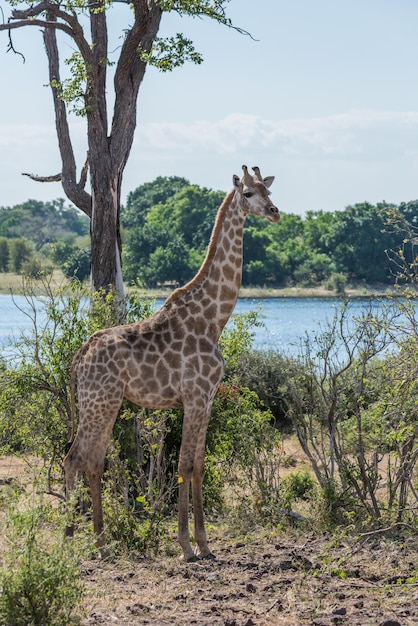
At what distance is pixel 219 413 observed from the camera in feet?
35.1

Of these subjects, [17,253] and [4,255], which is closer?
[17,253]

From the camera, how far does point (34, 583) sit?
5.73 metres

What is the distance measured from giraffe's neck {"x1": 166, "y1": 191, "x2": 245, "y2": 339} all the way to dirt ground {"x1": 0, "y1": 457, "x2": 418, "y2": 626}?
1.95 m

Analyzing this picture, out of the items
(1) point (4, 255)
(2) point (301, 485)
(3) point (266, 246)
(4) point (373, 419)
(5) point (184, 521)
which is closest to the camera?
→ (5) point (184, 521)

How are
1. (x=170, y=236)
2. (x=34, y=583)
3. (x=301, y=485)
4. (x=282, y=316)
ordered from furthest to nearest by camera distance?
(x=170, y=236)
(x=282, y=316)
(x=301, y=485)
(x=34, y=583)

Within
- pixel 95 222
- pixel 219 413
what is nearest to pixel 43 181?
pixel 95 222

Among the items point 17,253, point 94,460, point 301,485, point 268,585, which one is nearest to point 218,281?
point 94,460

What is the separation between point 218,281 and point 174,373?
2.93ft

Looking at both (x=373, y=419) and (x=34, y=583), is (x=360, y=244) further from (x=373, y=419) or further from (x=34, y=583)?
(x=34, y=583)

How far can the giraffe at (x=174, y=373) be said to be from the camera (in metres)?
8.23

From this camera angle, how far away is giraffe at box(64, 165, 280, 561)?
324 inches

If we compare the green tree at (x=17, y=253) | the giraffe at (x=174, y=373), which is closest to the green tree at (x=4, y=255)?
the green tree at (x=17, y=253)

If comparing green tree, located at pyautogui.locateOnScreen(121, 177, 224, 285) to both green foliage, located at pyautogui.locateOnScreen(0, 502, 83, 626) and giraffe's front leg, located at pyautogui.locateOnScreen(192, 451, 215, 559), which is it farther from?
green foliage, located at pyautogui.locateOnScreen(0, 502, 83, 626)

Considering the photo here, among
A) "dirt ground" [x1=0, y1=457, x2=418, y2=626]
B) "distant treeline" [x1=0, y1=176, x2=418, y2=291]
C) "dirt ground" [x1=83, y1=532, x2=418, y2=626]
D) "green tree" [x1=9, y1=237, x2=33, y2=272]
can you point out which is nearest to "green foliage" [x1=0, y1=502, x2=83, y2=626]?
"dirt ground" [x1=0, y1=457, x2=418, y2=626]
